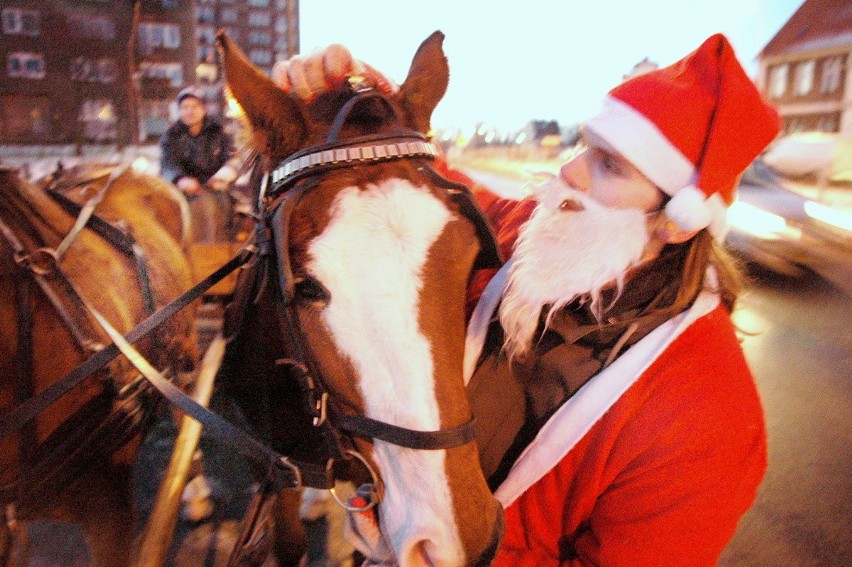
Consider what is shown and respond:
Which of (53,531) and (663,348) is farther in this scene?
(53,531)

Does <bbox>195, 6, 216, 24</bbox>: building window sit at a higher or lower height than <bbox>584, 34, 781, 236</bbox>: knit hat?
higher

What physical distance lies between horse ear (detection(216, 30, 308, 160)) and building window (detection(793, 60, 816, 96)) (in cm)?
1634

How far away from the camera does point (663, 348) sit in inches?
46.8

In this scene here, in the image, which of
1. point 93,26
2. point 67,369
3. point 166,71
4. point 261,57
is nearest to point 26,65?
point 93,26

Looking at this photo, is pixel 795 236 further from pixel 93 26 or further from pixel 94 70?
pixel 94 70

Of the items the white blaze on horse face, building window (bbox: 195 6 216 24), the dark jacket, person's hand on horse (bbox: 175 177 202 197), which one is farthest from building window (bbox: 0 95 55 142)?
the white blaze on horse face

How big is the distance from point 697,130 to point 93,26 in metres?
34.2

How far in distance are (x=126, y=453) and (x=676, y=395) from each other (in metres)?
2.41

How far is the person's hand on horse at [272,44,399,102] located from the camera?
160 centimetres

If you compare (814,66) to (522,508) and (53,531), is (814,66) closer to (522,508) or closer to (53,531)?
(522,508)

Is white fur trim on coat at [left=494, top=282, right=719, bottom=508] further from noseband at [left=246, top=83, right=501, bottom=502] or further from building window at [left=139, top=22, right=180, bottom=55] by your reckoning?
building window at [left=139, top=22, right=180, bottom=55]

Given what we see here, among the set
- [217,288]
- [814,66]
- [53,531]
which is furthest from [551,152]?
[53,531]

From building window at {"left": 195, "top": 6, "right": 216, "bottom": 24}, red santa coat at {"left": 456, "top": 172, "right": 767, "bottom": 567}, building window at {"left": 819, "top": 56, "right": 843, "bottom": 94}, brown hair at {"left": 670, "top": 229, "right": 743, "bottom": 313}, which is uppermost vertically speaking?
building window at {"left": 195, "top": 6, "right": 216, "bottom": 24}

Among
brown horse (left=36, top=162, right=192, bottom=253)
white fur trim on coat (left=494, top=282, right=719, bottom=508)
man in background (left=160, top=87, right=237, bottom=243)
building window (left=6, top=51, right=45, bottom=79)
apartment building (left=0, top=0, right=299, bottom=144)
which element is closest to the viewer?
white fur trim on coat (left=494, top=282, right=719, bottom=508)
